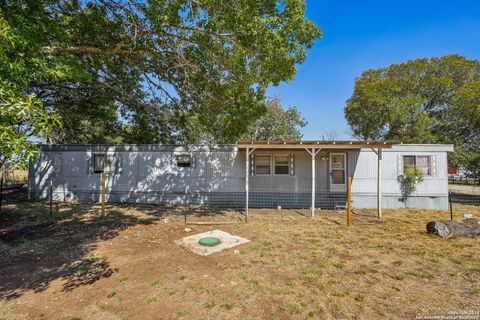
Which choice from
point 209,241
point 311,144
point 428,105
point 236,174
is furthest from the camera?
point 428,105

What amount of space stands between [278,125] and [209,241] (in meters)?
17.1

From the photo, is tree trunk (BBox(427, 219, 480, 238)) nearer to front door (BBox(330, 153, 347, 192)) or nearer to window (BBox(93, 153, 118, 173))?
front door (BBox(330, 153, 347, 192))

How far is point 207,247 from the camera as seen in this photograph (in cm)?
560

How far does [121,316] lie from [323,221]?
265 inches

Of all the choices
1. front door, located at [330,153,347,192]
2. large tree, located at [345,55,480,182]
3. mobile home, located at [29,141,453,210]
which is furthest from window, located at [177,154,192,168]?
large tree, located at [345,55,480,182]

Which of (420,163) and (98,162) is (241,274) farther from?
(420,163)

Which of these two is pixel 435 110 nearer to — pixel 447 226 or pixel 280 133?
pixel 280 133

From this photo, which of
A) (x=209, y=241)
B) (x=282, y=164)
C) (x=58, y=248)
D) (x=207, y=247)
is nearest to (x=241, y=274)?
(x=207, y=247)

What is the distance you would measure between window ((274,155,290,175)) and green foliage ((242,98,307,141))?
1074 centimetres

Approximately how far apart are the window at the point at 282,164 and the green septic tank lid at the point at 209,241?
17.6 feet

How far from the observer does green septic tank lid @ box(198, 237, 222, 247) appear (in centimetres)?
574

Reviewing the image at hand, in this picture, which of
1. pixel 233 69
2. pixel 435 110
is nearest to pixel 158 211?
pixel 233 69

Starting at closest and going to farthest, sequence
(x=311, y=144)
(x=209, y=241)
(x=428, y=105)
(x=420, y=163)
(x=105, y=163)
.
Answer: (x=209, y=241) → (x=311, y=144) → (x=420, y=163) → (x=105, y=163) → (x=428, y=105)

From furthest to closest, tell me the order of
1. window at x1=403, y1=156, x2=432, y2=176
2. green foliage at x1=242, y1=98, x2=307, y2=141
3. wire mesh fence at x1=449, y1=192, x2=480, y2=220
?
green foliage at x1=242, y1=98, x2=307, y2=141 < window at x1=403, y1=156, x2=432, y2=176 < wire mesh fence at x1=449, y1=192, x2=480, y2=220
